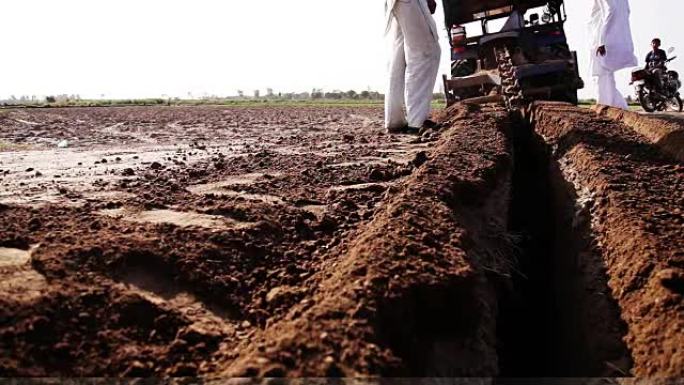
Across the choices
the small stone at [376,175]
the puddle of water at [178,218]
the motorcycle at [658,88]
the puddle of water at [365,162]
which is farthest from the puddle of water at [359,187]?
the motorcycle at [658,88]

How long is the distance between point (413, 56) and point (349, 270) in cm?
490

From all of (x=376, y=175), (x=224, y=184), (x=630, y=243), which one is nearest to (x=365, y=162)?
(x=376, y=175)

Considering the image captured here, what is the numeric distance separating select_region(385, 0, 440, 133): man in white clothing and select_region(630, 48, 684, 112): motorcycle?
6827 mm

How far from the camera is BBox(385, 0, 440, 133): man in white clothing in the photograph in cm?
598

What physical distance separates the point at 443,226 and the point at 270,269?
61 centimetres

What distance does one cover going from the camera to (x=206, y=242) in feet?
6.63

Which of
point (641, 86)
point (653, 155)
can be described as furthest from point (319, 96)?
point (653, 155)

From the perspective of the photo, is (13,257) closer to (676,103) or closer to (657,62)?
(676,103)

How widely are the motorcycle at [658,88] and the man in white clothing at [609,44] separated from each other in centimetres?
237

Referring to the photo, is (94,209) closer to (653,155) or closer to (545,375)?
(545,375)

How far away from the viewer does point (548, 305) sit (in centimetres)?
281

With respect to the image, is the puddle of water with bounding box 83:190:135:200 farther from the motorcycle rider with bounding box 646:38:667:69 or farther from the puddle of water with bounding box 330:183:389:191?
the motorcycle rider with bounding box 646:38:667:69

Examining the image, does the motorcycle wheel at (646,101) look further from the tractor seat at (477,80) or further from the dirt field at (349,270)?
the dirt field at (349,270)

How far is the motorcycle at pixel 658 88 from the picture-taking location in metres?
11.0
